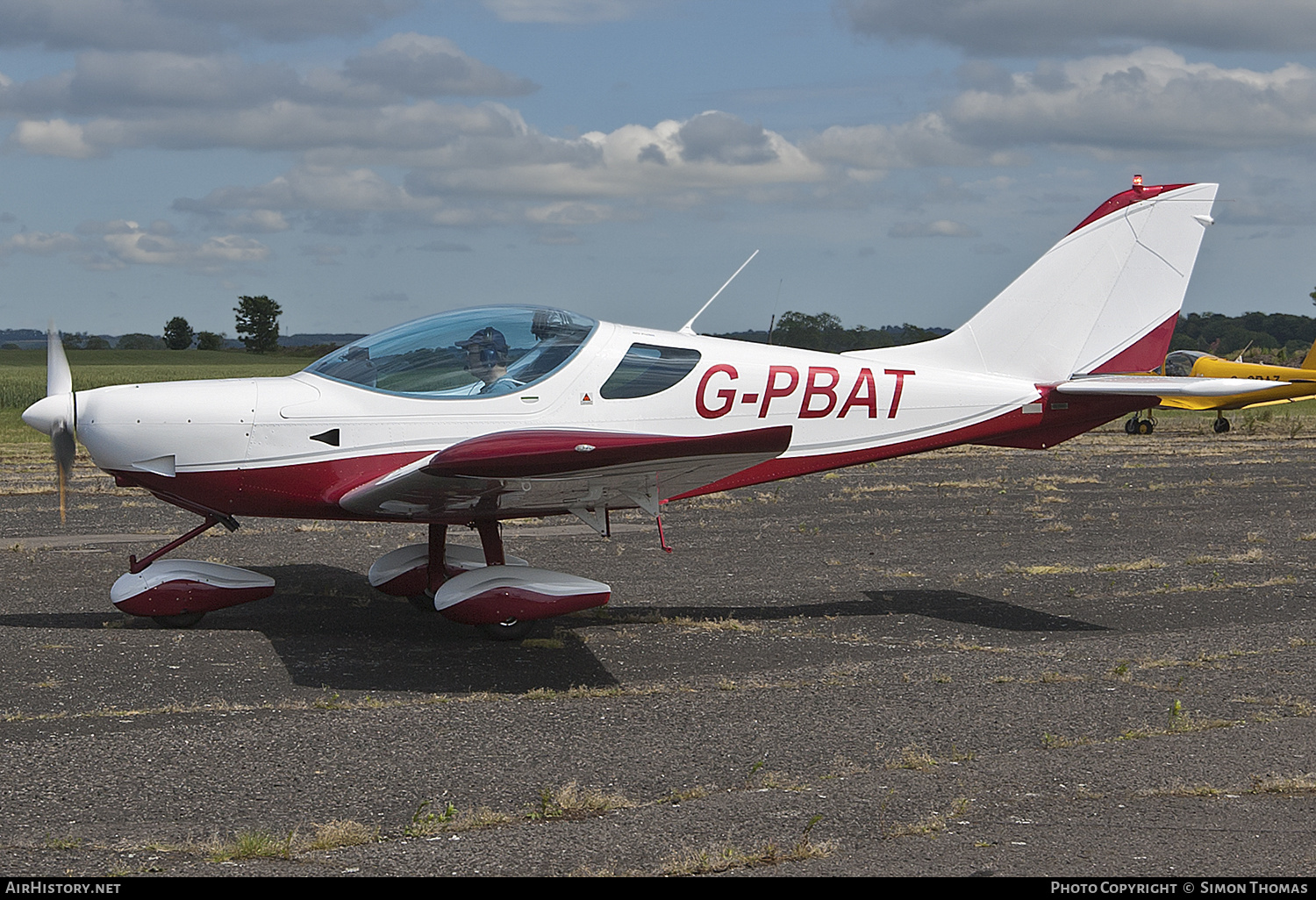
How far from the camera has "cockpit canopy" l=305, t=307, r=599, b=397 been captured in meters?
7.95

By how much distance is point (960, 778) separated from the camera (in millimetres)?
5191

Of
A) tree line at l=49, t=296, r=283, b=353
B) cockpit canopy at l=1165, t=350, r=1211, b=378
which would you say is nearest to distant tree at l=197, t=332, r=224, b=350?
tree line at l=49, t=296, r=283, b=353

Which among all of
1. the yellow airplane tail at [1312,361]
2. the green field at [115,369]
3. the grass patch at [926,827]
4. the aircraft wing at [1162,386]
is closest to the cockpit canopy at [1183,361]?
the yellow airplane tail at [1312,361]

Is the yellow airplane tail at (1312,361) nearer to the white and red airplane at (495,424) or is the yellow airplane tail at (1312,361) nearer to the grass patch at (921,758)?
the white and red airplane at (495,424)

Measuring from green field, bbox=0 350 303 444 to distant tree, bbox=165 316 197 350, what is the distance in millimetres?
5318

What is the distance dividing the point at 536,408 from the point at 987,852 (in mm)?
4545

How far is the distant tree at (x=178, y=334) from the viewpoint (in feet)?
363

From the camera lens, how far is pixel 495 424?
25.9 ft

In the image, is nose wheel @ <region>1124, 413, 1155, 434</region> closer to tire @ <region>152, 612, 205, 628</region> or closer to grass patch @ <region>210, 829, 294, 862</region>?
tire @ <region>152, 612, 205, 628</region>

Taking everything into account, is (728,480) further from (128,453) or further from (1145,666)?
(128,453)

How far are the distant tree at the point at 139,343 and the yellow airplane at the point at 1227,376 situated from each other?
9964 cm

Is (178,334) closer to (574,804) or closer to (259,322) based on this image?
(259,322)

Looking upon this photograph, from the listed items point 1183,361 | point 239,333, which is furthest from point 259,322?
point 1183,361
